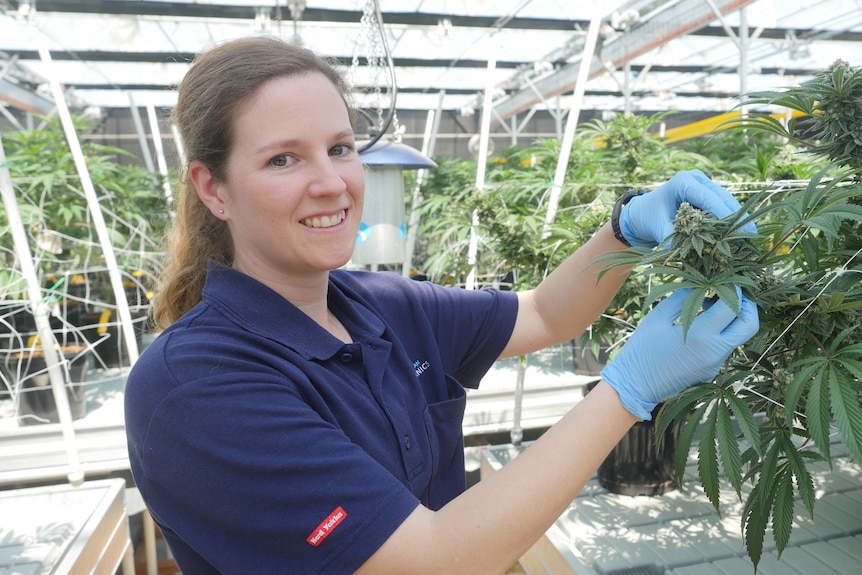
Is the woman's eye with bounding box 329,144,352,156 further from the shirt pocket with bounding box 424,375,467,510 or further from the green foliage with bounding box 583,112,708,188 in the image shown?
the green foliage with bounding box 583,112,708,188

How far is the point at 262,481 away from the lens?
0.76 meters

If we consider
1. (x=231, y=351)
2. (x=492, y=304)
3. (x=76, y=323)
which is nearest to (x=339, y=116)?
(x=231, y=351)

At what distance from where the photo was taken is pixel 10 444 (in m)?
2.88

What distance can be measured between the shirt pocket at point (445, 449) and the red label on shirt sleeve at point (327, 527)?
1.06 ft

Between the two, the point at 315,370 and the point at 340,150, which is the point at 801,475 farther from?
Result: the point at 340,150

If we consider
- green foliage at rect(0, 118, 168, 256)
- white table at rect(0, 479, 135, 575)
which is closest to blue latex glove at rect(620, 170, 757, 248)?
white table at rect(0, 479, 135, 575)

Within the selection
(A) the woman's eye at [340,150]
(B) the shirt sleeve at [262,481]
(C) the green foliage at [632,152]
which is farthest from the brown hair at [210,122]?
(C) the green foliage at [632,152]

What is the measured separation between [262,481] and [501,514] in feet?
0.89

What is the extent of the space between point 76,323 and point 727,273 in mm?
4793

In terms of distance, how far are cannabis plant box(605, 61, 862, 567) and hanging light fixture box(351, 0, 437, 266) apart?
5.96ft

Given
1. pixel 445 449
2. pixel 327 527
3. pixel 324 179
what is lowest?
pixel 445 449

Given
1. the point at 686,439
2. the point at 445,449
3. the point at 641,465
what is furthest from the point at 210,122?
the point at 641,465

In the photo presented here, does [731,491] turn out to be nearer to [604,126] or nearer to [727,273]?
[604,126]

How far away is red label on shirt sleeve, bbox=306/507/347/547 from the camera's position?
2.47ft
